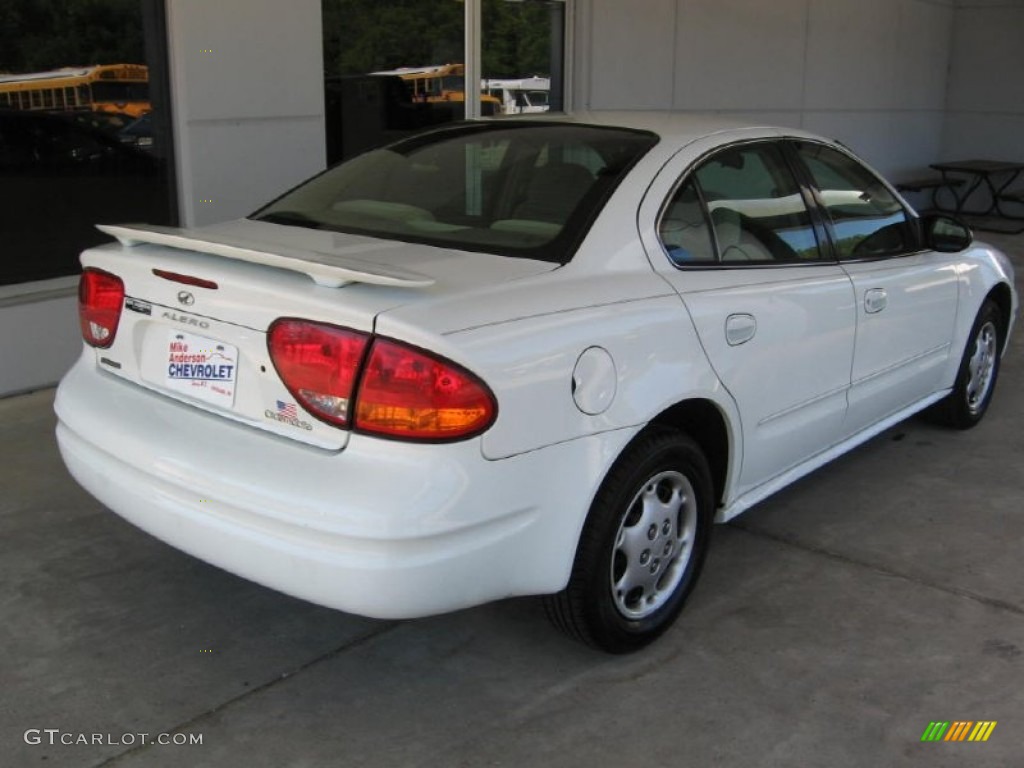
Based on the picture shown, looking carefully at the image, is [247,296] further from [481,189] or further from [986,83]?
[986,83]

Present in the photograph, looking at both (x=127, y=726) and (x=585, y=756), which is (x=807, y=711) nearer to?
(x=585, y=756)

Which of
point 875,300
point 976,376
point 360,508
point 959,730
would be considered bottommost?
point 959,730

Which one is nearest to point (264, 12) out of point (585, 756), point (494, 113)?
point (494, 113)

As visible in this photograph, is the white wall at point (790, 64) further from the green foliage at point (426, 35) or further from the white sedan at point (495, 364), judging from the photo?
the white sedan at point (495, 364)

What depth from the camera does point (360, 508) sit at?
2.47 m

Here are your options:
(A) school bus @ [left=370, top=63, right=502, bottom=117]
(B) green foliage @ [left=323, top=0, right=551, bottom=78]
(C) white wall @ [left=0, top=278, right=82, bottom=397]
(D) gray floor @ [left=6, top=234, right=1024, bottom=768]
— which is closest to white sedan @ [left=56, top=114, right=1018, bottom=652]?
(D) gray floor @ [left=6, top=234, right=1024, bottom=768]

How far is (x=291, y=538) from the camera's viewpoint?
255 centimetres

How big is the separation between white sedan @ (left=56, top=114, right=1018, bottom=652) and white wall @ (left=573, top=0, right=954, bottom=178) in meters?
5.29

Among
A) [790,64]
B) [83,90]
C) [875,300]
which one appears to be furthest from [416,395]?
[790,64]

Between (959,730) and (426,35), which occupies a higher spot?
(426,35)

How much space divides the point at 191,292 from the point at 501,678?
4.54 feet

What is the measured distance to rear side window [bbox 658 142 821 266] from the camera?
133 inches

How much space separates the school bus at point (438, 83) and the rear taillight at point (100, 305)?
4.63 meters

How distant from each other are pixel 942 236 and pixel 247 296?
10.4ft
